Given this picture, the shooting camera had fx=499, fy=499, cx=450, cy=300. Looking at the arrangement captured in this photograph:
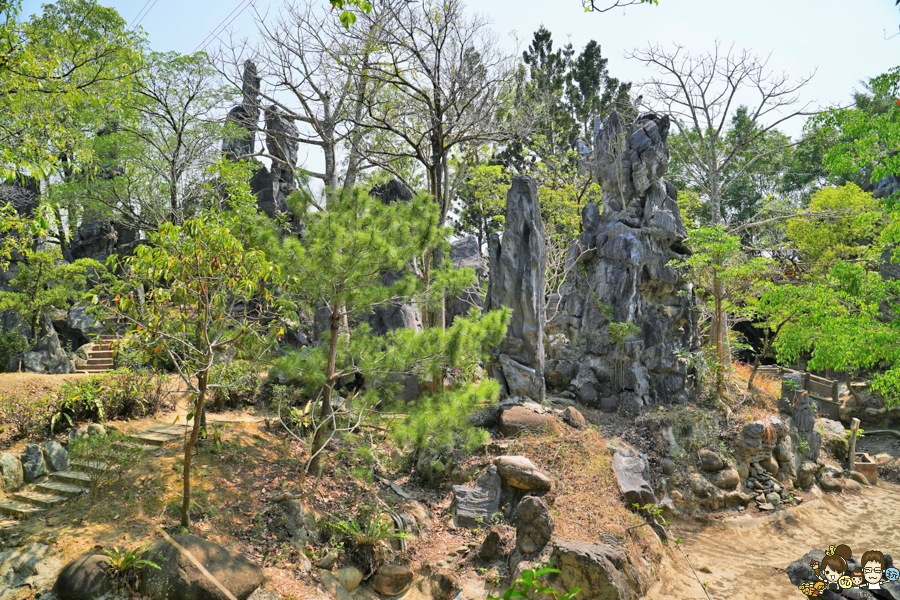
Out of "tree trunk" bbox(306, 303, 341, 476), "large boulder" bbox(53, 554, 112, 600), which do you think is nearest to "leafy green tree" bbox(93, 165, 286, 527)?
"large boulder" bbox(53, 554, 112, 600)

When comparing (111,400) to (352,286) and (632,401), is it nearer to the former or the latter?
(352,286)

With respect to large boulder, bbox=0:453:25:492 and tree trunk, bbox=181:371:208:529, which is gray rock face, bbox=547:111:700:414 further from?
large boulder, bbox=0:453:25:492

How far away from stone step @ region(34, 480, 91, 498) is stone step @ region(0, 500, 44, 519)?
0.28 m

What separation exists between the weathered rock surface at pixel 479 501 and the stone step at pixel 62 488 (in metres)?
5.02

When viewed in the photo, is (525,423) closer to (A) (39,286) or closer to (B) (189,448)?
(B) (189,448)

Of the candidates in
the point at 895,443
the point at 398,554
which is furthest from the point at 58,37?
the point at 895,443

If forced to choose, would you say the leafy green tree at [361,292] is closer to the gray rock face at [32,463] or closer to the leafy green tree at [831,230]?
the gray rock face at [32,463]

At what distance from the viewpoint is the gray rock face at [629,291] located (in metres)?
13.0

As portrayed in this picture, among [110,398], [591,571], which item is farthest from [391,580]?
[110,398]

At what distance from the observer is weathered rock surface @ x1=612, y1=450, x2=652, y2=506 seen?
843 centimetres

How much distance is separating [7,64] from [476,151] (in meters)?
11.3

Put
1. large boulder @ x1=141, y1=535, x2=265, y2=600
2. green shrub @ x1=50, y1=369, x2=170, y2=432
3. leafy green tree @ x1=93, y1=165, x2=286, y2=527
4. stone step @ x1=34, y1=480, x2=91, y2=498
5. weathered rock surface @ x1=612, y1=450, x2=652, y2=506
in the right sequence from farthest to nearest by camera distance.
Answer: weathered rock surface @ x1=612, y1=450, x2=652, y2=506
green shrub @ x1=50, y1=369, x2=170, y2=432
stone step @ x1=34, y1=480, x2=91, y2=498
leafy green tree @ x1=93, y1=165, x2=286, y2=527
large boulder @ x1=141, y1=535, x2=265, y2=600

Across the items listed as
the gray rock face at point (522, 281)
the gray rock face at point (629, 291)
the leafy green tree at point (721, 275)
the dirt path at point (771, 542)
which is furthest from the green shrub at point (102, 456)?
the leafy green tree at point (721, 275)

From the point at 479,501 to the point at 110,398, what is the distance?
612 cm
